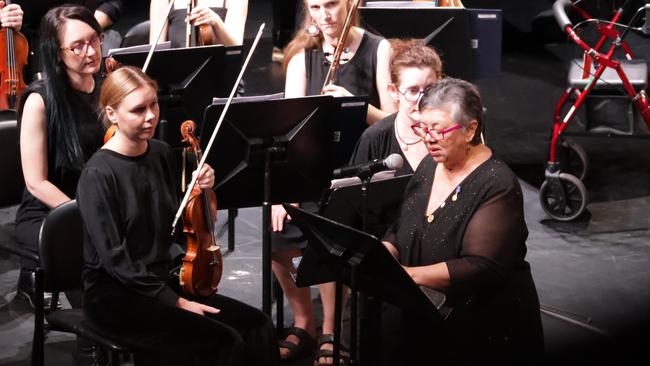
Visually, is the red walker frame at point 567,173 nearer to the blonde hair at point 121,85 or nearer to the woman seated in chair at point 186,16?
the woman seated in chair at point 186,16

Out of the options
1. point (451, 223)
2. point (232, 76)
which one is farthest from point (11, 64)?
point (451, 223)

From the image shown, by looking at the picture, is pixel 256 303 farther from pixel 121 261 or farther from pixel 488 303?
pixel 488 303

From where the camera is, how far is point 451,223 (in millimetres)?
2928

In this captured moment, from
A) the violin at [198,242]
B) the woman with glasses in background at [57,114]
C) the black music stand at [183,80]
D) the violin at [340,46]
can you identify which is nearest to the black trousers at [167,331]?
the violin at [198,242]

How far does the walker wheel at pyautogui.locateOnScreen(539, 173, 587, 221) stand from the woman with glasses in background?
2411 millimetres

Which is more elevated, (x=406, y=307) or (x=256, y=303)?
(x=406, y=307)

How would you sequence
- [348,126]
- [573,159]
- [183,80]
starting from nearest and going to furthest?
[348,126]
[183,80]
[573,159]

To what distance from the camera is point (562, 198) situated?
5.20 metres

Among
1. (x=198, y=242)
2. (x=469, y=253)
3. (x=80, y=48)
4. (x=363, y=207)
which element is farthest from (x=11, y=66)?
(x=469, y=253)

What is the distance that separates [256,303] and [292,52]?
1056 mm

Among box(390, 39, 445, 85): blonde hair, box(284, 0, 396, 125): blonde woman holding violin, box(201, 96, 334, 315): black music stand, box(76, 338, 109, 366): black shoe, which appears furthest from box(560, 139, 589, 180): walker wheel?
box(76, 338, 109, 366): black shoe

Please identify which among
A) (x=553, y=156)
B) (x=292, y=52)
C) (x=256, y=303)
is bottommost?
(x=256, y=303)

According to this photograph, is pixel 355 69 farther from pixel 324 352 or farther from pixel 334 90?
pixel 324 352

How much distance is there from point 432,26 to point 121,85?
1.87m
